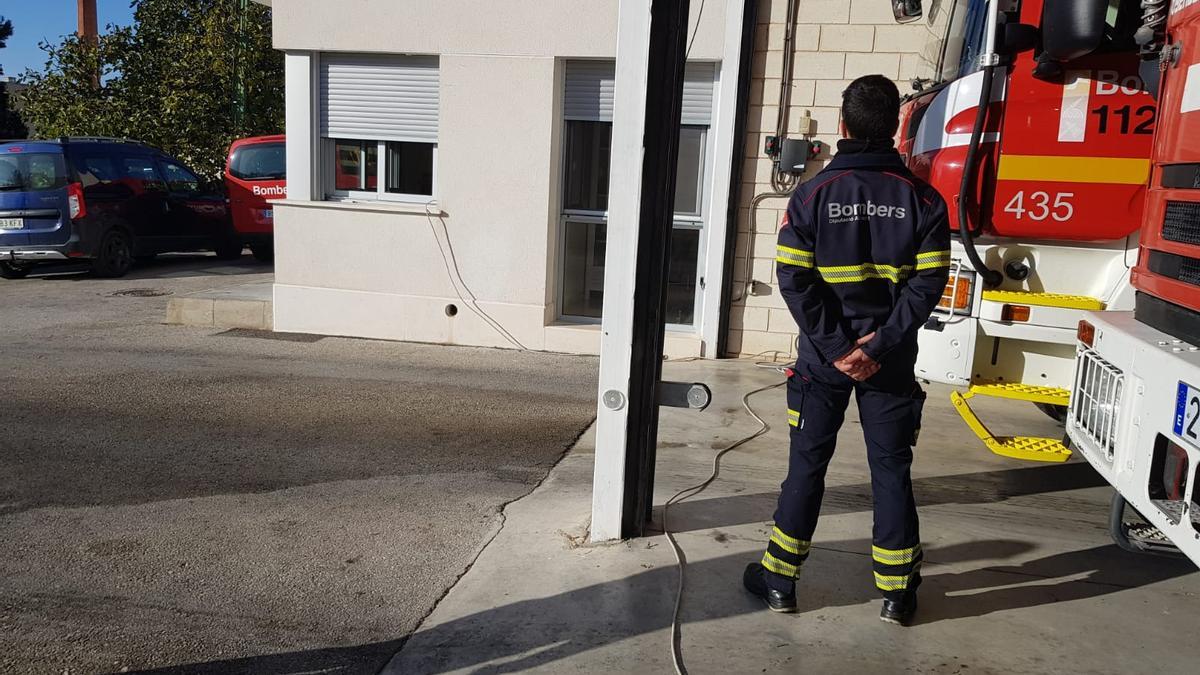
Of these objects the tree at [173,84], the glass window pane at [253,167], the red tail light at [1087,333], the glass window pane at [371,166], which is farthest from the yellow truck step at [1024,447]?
the tree at [173,84]

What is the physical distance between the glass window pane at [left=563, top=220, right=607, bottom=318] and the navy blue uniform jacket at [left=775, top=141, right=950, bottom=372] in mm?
5867

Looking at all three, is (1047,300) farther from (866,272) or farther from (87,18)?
(87,18)

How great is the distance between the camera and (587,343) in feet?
29.7

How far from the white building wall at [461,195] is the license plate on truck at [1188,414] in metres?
5.68

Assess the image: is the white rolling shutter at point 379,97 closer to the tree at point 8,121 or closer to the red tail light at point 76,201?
the red tail light at point 76,201

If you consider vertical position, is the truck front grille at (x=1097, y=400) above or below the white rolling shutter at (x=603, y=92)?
below

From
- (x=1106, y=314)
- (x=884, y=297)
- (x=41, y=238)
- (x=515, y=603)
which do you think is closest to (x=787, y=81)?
(x=1106, y=314)

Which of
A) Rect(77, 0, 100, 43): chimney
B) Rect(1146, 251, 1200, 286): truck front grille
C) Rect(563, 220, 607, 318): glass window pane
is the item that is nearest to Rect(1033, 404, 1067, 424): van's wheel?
Rect(1146, 251, 1200, 286): truck front grille

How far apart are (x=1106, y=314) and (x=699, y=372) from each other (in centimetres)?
426

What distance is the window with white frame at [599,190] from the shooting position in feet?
28.9

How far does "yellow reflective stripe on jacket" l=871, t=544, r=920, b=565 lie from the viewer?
139 inches

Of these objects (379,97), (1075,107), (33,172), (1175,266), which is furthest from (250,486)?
(33,172)

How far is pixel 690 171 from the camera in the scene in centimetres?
899

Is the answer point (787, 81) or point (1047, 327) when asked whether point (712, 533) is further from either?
point (787, 81)
